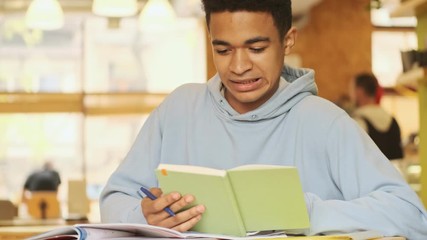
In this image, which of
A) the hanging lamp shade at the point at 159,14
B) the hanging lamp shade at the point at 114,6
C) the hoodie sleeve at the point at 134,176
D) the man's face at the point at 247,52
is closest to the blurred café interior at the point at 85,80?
the hanging lamp shade at the point at 159,14

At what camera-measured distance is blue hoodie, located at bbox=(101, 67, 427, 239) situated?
1.76 m

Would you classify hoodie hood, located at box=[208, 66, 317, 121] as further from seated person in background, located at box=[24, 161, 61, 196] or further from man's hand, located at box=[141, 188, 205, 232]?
seated person in background, located at box=[24, 161, 61, 196]

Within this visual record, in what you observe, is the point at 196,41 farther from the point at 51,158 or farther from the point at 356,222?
the point at 356,222

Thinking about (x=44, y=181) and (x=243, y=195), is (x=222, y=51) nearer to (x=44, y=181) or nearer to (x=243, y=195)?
(x=243, y=195)

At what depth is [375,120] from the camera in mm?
7047

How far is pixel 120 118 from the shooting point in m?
11.7

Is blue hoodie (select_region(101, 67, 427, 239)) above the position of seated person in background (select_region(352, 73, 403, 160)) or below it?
below

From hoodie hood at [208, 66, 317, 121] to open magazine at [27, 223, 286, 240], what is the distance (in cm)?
37

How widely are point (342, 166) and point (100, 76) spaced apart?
1007cm

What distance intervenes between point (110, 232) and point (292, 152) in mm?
474

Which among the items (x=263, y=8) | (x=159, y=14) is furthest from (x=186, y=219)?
(x=159, y=14)

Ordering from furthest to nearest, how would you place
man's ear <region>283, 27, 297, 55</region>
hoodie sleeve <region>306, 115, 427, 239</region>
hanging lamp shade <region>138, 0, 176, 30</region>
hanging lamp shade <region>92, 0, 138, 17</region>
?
1. hanging lamp shade <region>138, 0, 176, 30</region>
2. hanging lamp shade <region>92, 0, 138, 17</region>
3. man's ear <region>283, 27, 297, 55</region>
4. hoodie sleeve <region>306, 115, 427, 239</region>

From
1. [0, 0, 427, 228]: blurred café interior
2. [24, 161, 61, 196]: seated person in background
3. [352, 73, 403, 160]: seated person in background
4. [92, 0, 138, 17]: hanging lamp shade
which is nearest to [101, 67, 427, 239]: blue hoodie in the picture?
[352, 73, 403, 160]: seated person in background

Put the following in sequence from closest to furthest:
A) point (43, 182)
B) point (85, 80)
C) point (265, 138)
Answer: point (265, 138) → point (43, 182) → point (85, 80)
